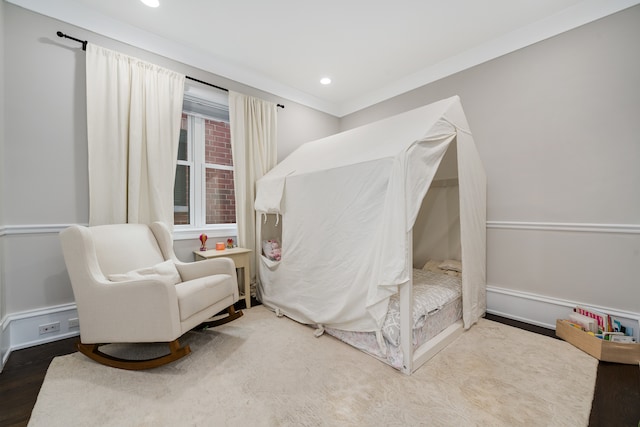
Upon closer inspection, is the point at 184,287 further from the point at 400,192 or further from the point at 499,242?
the point at 499,242

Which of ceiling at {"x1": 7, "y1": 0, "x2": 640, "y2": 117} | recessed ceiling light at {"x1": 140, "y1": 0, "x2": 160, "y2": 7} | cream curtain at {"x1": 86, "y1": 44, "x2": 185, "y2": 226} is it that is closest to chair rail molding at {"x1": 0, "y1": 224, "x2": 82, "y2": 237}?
cream curtain at {"x1": 86, "y1": 44, "x2": 185, "y2": 226}

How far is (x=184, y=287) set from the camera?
6.09 feet

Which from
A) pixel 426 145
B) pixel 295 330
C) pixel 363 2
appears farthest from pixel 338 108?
pixel 295 330

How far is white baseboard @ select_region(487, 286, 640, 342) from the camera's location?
2.06 meters

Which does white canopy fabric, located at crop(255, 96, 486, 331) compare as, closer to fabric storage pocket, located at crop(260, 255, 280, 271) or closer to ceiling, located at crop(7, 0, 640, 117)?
fabric storage pocket, located at crop(260, 255, 280, 271)

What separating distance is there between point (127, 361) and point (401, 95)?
12.4ft

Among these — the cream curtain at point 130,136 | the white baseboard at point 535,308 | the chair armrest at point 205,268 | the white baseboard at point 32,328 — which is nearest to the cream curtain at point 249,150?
the cream curtain at point 130,136

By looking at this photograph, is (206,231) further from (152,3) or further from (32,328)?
(152,3)

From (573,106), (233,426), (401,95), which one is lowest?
(233,426)

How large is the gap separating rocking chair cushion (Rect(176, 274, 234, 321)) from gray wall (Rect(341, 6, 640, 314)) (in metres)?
2.56

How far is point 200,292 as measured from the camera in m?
1.87

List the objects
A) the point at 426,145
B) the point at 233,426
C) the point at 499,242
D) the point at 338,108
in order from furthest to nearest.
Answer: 1. the point at 338,108
2. the point at 499,242
3. the point at 426,145
4. the point at 233,426

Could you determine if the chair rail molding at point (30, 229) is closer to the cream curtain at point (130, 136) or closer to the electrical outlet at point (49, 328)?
the cream curtain at point (130, 136)

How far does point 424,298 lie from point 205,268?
Result: 1.77 m
